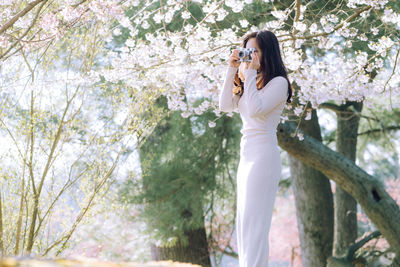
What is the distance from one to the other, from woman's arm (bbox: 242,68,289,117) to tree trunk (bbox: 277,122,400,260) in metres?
1.94

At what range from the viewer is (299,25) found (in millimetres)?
2945

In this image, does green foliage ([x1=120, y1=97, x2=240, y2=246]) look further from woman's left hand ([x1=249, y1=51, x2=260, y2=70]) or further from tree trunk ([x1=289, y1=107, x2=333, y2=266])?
woman's left hand ([x1=249, y1=51, x2=260, y2=70])

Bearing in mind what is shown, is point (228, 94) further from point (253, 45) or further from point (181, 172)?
point (181, 172)

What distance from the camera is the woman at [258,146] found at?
1898mm

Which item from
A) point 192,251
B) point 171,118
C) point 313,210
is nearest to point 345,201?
point 313,210

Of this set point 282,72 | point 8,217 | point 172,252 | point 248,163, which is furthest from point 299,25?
point 172,252

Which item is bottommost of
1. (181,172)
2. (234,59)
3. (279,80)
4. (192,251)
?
(192,251)

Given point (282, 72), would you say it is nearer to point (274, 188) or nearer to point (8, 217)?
point (274, 188)

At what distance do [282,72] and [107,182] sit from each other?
1.92 metres

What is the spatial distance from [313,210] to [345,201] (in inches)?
28.7

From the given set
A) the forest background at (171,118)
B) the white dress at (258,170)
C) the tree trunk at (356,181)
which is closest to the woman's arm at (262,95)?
the white dress at (258,170)

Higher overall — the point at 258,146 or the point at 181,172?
the point at 181,172

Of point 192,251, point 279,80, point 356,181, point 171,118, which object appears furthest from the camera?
point 192,251

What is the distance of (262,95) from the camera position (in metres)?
2.00
